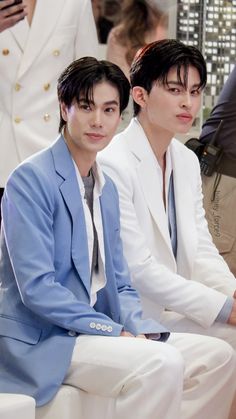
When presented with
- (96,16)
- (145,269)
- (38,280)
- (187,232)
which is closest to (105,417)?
(38,280)

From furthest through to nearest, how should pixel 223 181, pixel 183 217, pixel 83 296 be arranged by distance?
1. pixel 223 181
2. pixel 183 217
3. pixel 83 296

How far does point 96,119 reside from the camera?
297cm

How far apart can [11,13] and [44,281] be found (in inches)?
38.6

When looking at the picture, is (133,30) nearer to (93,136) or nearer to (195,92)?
(195,92)

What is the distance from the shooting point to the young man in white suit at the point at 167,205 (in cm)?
333

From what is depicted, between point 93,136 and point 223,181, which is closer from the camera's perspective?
point 93,136

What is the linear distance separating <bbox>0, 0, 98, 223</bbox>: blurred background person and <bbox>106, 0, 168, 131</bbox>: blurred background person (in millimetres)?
839

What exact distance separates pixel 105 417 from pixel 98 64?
Result: 3.08 feet

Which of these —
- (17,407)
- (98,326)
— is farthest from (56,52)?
(17,407)

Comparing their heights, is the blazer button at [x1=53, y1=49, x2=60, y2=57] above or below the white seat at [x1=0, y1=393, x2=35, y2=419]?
above

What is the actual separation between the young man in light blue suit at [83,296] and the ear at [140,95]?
407 millimetres

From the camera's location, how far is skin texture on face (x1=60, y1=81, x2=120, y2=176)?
2.96m

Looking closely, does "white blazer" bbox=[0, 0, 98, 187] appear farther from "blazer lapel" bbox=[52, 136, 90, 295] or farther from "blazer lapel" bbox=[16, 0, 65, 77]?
"blazer lapel" bbox=[52, 136, 90, 295]

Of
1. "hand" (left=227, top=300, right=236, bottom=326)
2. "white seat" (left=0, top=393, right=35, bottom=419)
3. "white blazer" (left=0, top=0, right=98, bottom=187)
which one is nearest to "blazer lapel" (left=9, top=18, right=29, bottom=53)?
"white blazer" (left=0, top=0, right=98, bottom=187)
